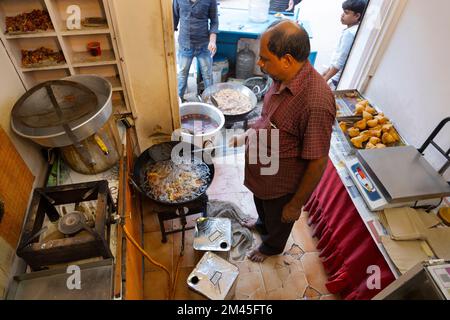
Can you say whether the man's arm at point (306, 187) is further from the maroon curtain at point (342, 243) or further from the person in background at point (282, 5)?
the person in background at point (282, 5)

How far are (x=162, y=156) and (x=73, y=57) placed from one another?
0.94 metres

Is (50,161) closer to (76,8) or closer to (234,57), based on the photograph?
(76,8)

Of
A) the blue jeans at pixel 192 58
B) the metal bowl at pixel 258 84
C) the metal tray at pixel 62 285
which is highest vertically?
the metal tray at pixel 62 285

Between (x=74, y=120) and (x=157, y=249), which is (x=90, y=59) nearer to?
(x=74, y=120)

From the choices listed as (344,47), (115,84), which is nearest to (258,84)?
(344,47)

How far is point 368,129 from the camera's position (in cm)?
229

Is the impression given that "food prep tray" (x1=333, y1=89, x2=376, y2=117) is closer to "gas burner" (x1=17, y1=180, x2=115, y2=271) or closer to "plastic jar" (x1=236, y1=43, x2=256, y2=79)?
"plastic jar" (x1=236, y1=43, x2=256, y2=79)

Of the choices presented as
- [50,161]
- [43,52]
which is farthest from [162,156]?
[43,52]

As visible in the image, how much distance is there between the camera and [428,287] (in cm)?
112

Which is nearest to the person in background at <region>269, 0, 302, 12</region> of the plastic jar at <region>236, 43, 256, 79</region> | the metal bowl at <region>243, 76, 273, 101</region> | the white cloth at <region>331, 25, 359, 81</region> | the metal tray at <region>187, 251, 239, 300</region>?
the plastic jar at <region>236, 43, 256, 79</region>

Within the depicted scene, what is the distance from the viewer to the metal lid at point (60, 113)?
1.44 m

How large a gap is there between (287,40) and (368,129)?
1.35 metres

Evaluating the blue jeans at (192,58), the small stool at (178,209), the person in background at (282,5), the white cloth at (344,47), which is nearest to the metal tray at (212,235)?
the small stool at (178,209)

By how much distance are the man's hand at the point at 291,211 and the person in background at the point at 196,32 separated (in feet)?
8.19
